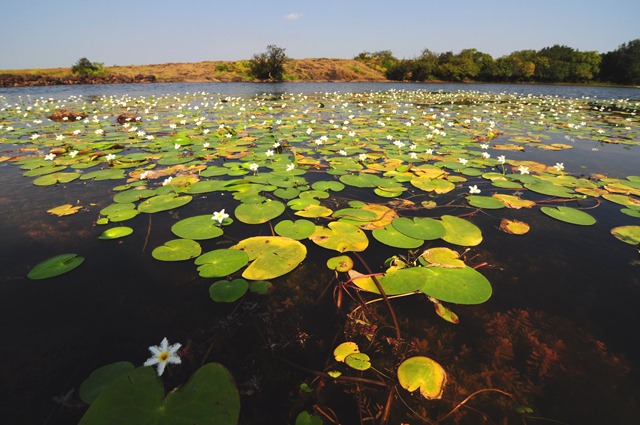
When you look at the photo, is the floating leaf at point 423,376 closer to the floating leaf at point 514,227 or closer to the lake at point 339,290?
the lake at point 339,290

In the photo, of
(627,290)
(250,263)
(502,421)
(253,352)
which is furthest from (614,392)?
(250,263)

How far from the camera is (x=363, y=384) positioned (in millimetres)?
1558

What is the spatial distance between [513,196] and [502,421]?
342cm

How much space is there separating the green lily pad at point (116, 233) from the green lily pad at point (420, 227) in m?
2.88

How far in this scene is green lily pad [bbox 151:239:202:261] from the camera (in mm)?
2541

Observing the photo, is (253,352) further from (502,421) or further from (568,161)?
(568,161)

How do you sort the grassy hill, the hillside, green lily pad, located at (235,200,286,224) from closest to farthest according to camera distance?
Answer: green lily pad, located at (235,200,286,224) < the hillside < the grassy hill

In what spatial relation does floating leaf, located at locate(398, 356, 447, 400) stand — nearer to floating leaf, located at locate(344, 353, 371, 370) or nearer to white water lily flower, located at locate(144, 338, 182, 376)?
floating leaf, located at locate(344, 353, 371, 370)

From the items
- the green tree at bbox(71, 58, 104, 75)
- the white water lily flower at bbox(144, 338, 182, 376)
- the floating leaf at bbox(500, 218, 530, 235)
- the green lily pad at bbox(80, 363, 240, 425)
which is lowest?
Answer: the green lily pad at bbox(80, 363, 240, 425)

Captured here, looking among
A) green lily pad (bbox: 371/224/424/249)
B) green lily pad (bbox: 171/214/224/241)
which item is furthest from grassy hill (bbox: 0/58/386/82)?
green lily pad (bbox: 371/224/424/249)

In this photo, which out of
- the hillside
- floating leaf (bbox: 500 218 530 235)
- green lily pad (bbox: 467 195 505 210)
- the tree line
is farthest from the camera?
the tree line

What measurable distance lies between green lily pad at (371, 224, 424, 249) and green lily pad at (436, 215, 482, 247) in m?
0.34

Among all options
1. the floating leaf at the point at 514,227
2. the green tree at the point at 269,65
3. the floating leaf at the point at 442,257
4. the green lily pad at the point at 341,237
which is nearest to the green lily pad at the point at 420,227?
the floating leaf at the point at 442,257

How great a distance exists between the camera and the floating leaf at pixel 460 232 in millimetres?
2846
